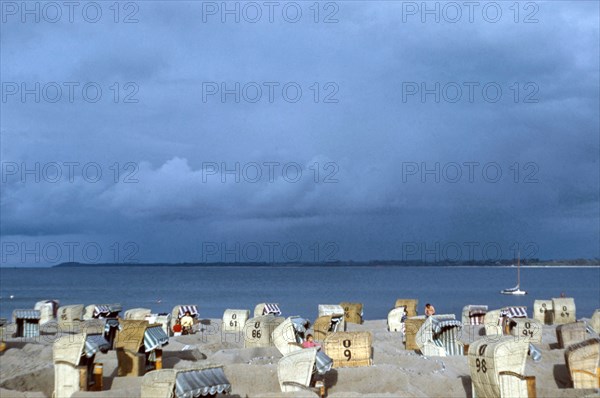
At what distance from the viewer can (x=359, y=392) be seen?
20875 millimetres

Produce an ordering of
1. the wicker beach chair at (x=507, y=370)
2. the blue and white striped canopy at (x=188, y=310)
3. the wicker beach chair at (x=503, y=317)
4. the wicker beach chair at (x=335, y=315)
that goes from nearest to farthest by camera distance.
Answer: the wicker beach chair at (x=507, y=370) < the wicker beach chair at (x=335, y=315) < the wicker beach chair at (x=503, y=317) < the blue and white striped canopy at (x=188, y=310)

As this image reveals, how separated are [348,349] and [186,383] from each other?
8.53m

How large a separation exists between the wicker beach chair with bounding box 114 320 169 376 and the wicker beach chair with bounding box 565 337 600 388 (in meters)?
11.3

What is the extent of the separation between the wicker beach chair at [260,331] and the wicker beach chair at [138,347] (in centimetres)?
609

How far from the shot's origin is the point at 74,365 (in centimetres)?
2016

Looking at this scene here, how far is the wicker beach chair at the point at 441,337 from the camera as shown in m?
25.6

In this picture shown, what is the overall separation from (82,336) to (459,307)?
7153 centimetres

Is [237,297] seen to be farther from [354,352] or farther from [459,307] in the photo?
[354,352]

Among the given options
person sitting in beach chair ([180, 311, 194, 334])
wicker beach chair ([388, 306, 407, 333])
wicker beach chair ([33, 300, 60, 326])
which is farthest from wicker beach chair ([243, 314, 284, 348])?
wicker beach chair ([33, 300, 60, 326])

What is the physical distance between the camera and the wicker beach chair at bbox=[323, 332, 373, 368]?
23484 millimetres

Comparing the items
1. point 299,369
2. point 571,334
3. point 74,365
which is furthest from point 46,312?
point 571,334

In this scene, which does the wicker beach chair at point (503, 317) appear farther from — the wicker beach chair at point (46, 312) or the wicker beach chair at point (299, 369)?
the wicker beach chair at point (46, 312)

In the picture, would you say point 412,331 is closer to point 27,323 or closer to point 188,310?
point 188,310

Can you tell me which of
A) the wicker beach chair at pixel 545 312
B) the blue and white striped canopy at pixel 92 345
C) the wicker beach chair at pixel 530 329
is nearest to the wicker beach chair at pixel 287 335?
the blue and white striped canopy at pixel 92 345
